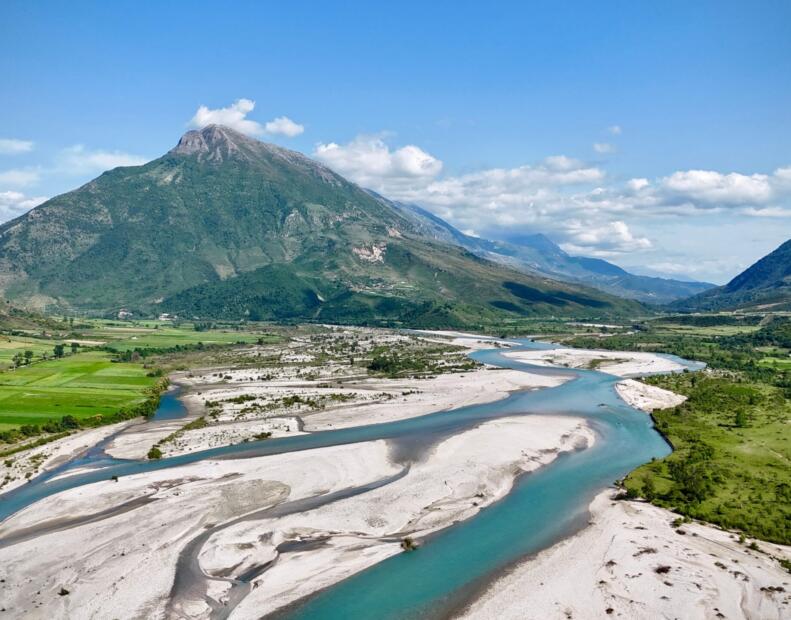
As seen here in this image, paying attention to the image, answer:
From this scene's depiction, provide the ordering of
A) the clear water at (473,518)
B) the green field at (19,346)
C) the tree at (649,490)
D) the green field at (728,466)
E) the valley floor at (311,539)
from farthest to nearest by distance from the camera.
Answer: the green field at (19,346) → the tree at (649,490) → the green field at (728,466) → the clear water at (473,518) → the valley floor at (311,539)

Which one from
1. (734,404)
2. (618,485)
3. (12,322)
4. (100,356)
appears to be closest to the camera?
(618,485)

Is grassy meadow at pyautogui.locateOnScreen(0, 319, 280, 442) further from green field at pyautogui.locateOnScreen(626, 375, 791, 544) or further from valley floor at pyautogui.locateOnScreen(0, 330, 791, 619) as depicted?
green field at pyautogui.locateOnScreen(626, 375, 791, 544)

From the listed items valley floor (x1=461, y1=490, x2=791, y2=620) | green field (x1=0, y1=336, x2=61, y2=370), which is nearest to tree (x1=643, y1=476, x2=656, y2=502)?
valley floor (x1=461, y1=490, x2=791, y2=620)

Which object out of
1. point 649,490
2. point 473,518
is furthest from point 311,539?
point 649,490

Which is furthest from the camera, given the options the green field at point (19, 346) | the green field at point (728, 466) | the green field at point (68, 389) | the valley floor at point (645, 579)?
the green field at point (19, 346)

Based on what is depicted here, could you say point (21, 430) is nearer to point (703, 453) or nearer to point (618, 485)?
point (618, 485)

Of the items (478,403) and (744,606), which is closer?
(744,606)

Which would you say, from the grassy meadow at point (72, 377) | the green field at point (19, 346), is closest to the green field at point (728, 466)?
the grassy meadow at point (72, 377)

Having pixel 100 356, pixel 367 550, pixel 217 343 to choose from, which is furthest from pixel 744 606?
pixel 217 343

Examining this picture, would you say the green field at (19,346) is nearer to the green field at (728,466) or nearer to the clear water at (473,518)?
the clear water at (473,518)
